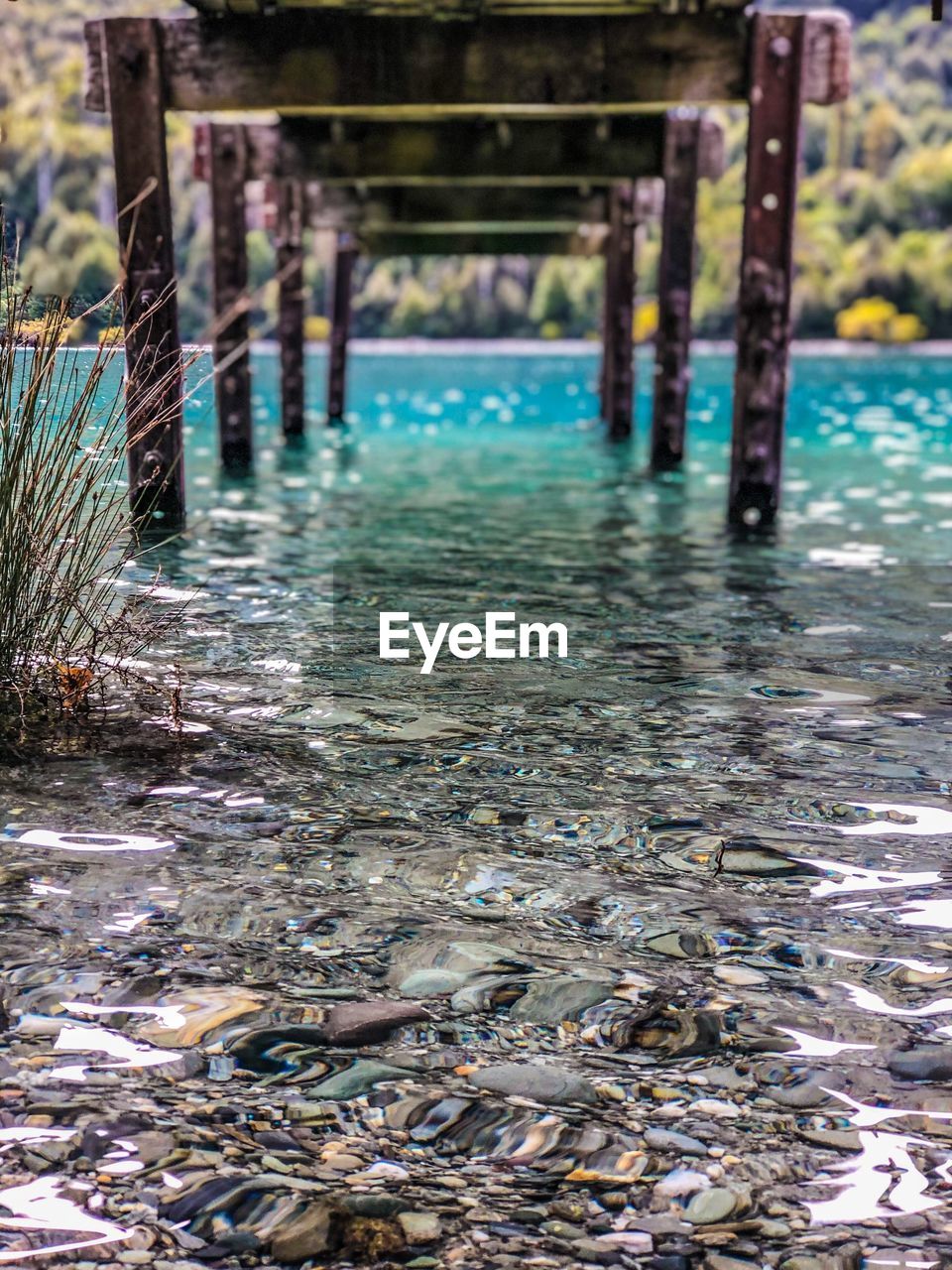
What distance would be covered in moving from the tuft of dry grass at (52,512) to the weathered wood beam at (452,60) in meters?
4.26

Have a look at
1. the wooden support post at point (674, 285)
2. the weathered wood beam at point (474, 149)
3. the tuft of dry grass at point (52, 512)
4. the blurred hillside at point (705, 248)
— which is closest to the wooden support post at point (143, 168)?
the tuft of dry grass at point (52, 512)

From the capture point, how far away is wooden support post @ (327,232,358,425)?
72.8 feet

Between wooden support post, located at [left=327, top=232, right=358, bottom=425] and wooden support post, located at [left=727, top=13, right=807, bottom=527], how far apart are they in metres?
13.3

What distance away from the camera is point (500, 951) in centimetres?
311

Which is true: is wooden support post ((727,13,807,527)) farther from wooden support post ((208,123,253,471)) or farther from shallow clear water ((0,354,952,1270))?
wooden support post ((208,123,253,471))

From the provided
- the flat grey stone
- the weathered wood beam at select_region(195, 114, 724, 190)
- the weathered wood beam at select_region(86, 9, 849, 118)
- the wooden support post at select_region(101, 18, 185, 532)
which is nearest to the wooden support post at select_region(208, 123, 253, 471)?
the weathered wood beam at select_region(195, 114, 724, 190)

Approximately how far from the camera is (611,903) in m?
3.36

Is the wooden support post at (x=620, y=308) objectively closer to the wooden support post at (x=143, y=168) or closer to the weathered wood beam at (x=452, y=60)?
the weathered wood beam at (x=452, y=60)

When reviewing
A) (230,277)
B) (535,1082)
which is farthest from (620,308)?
(535,1082)

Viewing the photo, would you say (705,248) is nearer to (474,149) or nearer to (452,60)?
(474,149)

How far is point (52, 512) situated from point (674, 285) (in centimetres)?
1005

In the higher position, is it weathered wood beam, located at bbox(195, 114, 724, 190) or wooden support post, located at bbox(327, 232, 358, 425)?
weathered wood beam, located at bbox(195, 114, 724, 190)

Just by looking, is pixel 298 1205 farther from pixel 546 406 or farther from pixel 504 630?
pixel 546 406

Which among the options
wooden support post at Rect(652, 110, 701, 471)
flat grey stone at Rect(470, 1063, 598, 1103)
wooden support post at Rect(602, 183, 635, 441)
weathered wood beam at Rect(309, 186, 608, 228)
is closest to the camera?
flat grey stone at Rect(470, 1063, 598, 1103)
